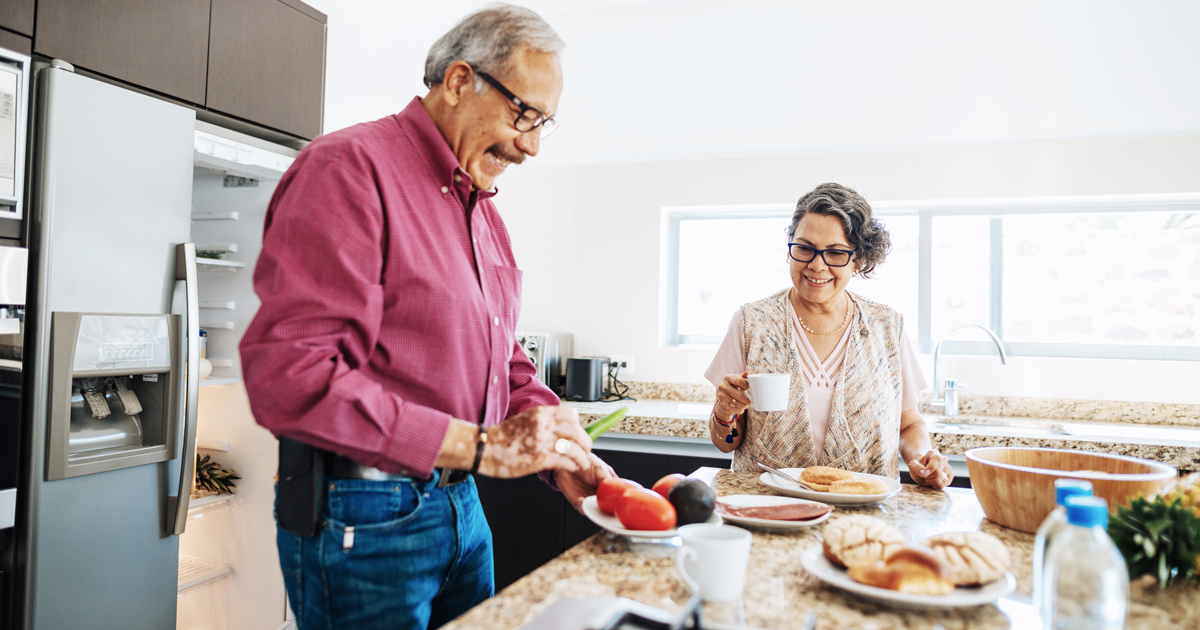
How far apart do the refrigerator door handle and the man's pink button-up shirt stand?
1.12 m

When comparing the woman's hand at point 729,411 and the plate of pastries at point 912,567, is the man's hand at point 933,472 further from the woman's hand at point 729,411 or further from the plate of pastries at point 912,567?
the plate of pastries at point 912,567

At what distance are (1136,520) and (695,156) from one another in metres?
2.74

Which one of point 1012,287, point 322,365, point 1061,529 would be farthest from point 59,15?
point 1012,287

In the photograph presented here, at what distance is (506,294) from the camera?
129 centimetres

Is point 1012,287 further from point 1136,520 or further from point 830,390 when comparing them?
point 1136,520

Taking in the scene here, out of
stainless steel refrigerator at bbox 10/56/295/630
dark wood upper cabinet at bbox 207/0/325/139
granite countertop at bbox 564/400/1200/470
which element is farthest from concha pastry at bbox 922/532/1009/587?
dark wood upper cabinet at bbox 207/0/325/139

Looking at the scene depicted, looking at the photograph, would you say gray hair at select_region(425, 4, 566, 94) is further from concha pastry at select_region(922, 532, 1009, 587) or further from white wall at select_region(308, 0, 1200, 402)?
white wall at select_region(308, 0, 1200, 402)

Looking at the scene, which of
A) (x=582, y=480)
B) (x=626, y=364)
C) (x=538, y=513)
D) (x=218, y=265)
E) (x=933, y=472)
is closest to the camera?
(x=582, y=480)

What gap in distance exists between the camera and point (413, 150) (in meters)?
1.14

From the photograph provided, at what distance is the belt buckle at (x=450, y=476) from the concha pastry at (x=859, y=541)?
53 centimetres

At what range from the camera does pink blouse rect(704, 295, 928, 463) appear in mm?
1855

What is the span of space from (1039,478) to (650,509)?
627 mm

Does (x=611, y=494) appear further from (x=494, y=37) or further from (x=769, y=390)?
(x=494, y=37)

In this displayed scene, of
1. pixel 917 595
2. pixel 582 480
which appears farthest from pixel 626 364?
pixel 917 595
